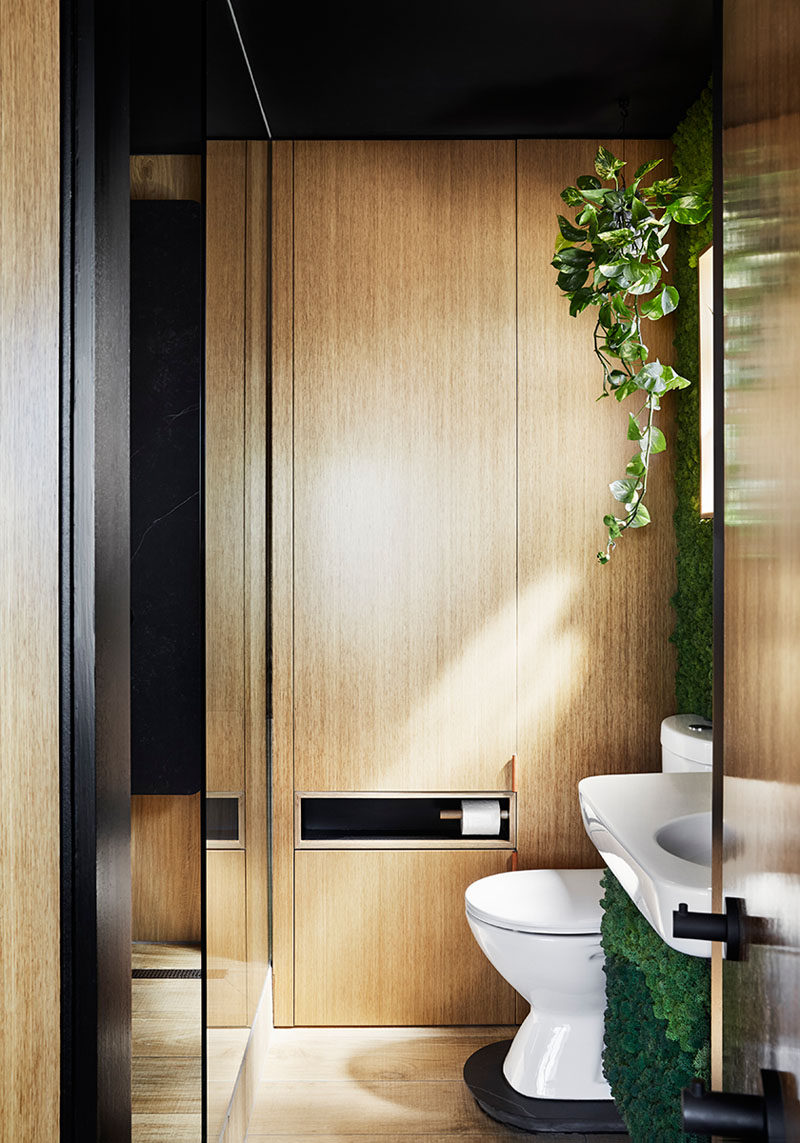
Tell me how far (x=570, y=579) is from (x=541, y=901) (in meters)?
0.92

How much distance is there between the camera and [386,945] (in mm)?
2953

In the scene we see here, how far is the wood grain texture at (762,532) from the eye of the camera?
68 centimetres

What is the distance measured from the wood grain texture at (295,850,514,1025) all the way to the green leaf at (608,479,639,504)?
115 cm

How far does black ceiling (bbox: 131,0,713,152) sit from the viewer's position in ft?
7.41

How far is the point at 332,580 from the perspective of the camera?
117 inches

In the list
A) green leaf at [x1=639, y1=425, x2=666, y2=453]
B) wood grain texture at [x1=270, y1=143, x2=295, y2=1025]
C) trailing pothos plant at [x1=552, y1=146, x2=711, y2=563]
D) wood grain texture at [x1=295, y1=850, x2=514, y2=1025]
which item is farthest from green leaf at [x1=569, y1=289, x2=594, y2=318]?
wood grain texture at [x1=295, y1=850, x2=514, y2=1025]

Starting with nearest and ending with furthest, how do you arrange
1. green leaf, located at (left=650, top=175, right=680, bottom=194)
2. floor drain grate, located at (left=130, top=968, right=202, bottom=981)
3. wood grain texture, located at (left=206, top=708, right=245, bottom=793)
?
1. floor drain grate, located at (left=130, top=968, right=202, bottom=981)
2. wood grain texture, located at (left=206, top=708, right=245, bottom=793)
3. green leaf, located at (left=650, top=175, right=680, bottom=194)

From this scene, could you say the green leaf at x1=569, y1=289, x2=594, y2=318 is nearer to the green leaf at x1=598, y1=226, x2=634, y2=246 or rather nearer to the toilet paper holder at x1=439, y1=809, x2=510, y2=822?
the green leaf at x1=598, y1=226, x2=634, y2=246

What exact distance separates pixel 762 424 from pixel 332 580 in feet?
7.36

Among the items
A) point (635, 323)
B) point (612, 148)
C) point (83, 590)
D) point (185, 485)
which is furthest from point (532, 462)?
point (83, 590)

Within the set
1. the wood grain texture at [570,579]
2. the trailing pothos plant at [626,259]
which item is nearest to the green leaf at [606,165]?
the trailing pothos plant at [626,259]

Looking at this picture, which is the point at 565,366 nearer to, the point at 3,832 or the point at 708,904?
the point at 708,904

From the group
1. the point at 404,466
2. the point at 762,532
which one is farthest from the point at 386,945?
the point at 762,532

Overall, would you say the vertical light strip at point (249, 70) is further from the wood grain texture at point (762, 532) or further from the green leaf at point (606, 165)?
the wood grain texture at point (762, 532)
